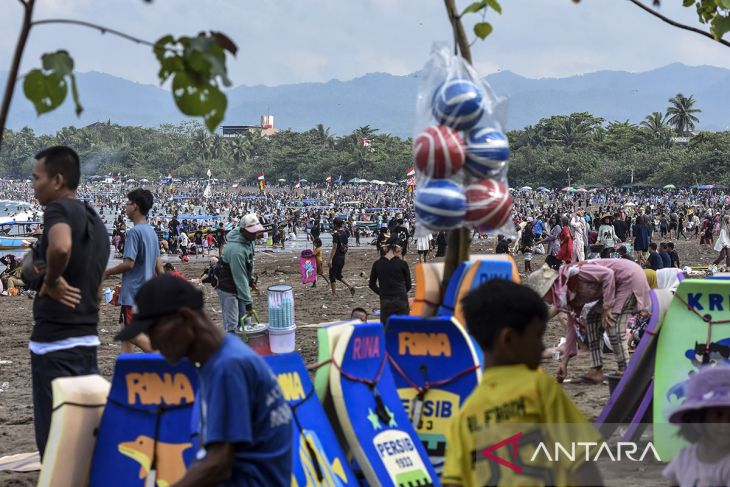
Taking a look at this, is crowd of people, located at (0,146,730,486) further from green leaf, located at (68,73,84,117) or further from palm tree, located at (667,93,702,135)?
palm tree, located at (667,93,702,135)

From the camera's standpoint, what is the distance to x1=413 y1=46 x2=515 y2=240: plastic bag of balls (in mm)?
5281

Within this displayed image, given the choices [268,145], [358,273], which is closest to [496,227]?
[358,273]

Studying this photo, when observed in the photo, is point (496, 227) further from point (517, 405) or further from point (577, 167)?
point (577, 167)

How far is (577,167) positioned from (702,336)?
95.1m

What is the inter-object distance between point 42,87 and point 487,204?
3.08 metres

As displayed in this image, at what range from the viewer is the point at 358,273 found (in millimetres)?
27547

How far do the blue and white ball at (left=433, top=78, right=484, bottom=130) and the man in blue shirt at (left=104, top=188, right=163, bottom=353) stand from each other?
2.99m

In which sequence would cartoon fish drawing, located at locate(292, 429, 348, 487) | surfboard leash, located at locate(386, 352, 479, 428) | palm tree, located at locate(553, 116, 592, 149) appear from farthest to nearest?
1. palm tree, located at locate(553, 116, 592, 149)
2. surfboard leash, located at locate(386, 352, 479, 428)
3. cartoon fish drawing, located at locate(292, 429, 348, 487)

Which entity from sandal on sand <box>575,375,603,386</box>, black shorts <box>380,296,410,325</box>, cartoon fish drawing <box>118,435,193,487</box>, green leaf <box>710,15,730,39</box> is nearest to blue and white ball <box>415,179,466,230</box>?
green leaf <box>710,15,730,39</box>

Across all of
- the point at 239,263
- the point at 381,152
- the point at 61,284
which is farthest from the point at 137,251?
the point at 381,152

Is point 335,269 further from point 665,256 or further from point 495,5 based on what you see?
point 495,5

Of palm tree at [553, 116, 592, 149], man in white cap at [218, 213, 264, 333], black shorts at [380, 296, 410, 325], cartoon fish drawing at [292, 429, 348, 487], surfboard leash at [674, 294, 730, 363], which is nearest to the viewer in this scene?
cartoon fish drawing at [292, 429, 348, 487]

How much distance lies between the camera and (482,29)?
5.46 m

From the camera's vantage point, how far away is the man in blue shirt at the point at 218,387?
2.95 metres
